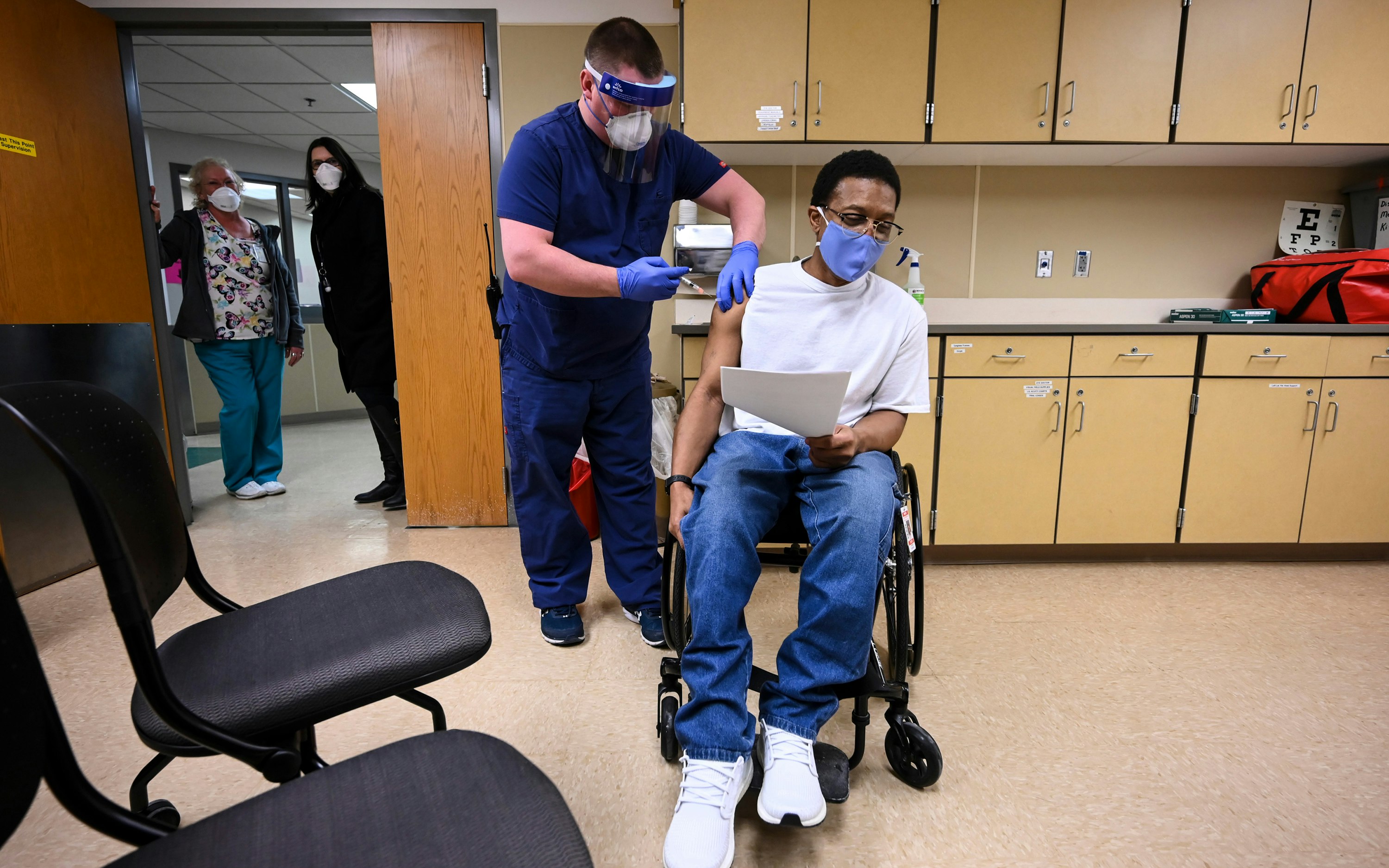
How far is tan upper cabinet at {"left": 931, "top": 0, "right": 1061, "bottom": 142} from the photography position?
230 cm

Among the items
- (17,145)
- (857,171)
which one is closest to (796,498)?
(857,171)

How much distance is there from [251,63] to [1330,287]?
557 cm

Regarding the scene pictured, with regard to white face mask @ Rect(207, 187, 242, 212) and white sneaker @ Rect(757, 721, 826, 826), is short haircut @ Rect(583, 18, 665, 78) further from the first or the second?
white face mask @ Rect(207, 187, 242, 212)

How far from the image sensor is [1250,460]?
2297 mm

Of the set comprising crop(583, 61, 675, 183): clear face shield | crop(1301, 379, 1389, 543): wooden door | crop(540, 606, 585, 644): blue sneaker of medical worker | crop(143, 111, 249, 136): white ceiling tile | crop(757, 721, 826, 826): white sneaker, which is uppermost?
crop(143, 111, 249, 136): white ceiling tile

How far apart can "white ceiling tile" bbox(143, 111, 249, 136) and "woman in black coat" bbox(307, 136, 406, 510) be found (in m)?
3.47

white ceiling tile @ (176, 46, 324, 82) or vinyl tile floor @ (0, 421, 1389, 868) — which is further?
white ceiling tile @ (176, 46, 324, 82)

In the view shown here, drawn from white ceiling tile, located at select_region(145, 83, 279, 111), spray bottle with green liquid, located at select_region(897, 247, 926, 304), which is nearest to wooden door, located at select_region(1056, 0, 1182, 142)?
spray bottle with green liquid, located at select_region(897, 247, 926, 304)

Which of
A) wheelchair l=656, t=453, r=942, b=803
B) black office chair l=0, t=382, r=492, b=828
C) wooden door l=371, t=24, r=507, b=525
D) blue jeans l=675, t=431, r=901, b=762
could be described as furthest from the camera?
wooden door l=371, t=24, r=507, b=525

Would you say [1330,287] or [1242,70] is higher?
[1242,70]

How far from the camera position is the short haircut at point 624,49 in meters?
1.35

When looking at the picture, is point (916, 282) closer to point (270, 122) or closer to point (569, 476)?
point (569, 476)

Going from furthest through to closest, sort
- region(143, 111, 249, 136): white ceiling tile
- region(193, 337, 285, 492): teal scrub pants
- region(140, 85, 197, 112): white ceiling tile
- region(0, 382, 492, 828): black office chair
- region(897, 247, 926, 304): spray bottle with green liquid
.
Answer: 1. region(143, 111, 249, 136): white ceiling tile
2. region(140, 85, 197, 112): white ceiling tile
3. region(193, 337, 285, 492): teal scrub pants
4. region(897, 247, 926, 304): spray bottle with green liquid
5. region(0, 382, 492, 828): black office chair

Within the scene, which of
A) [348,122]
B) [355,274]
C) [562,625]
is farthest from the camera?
[348,122]
